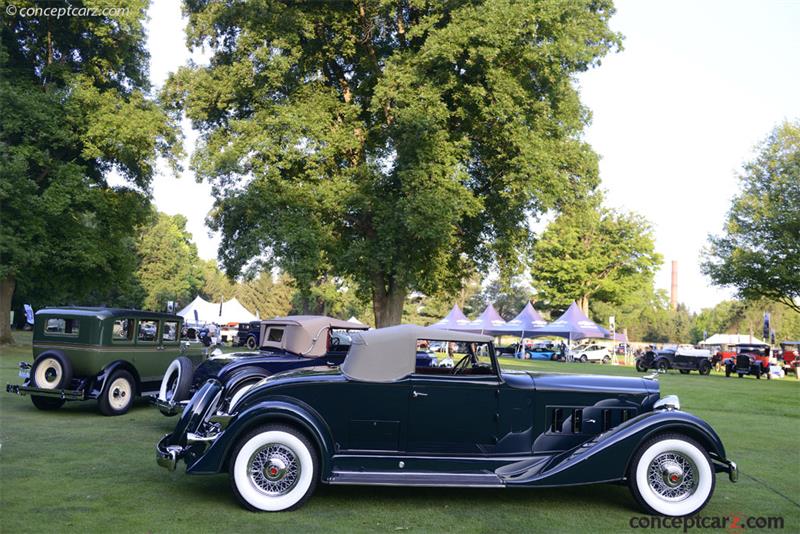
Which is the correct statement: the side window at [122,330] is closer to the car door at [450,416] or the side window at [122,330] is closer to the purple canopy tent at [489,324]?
the car door at [450,416]

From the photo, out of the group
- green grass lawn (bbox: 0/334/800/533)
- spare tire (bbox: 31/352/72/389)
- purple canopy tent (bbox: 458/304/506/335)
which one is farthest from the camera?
purple canopy tent (bbox: 458/304/506/335)

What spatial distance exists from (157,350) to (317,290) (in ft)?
165

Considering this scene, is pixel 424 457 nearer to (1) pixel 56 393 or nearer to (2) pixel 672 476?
(2) pixel 672 476

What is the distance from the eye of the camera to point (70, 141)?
89.0 ft

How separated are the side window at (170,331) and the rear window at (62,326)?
157cm

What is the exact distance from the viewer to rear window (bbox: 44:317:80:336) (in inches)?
467

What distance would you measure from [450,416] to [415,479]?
0.66 m

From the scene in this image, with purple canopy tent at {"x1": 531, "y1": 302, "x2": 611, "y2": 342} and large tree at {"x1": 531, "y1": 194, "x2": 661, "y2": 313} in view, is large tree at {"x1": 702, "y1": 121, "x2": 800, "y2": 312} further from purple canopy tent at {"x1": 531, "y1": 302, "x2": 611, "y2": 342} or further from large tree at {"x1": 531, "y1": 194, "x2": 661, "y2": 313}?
large tree at {"x1": 531, "y1": 194, "x2": 661, "y2": 313}

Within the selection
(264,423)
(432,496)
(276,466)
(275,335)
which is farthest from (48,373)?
(432,496)

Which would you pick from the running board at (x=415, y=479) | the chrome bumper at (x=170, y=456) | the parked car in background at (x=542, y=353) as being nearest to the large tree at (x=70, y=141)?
the chrome bumper at (x=170, y=456)

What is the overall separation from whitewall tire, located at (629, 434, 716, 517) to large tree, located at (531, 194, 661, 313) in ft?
190

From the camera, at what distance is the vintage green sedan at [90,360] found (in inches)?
450

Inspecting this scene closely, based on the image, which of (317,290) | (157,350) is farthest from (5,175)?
(317,290)

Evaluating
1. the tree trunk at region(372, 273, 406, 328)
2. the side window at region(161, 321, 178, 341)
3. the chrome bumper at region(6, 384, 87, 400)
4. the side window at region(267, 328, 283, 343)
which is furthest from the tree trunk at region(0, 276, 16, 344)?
the side window at region(267, 328, 283, 343)
